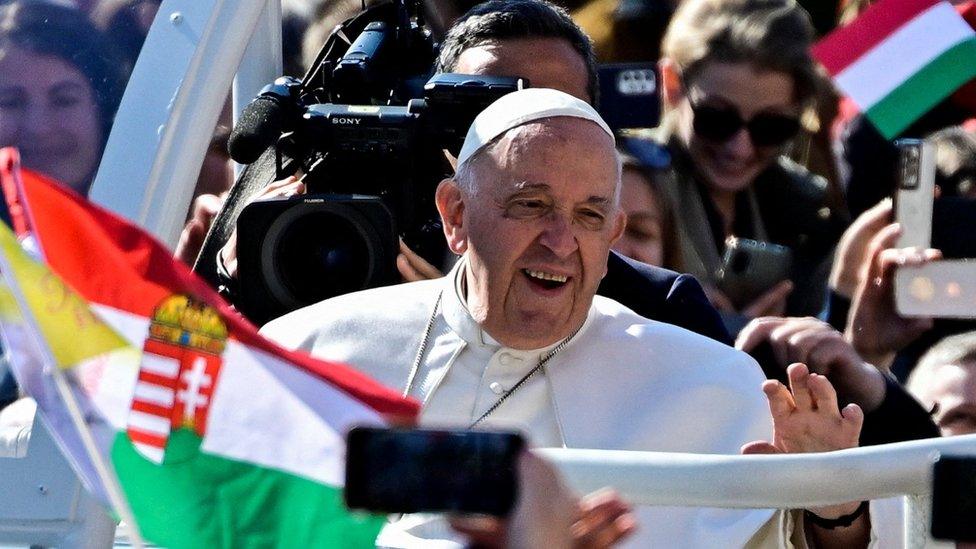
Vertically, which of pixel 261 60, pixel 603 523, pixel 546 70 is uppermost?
pixel 603 523

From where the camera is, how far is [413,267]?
3936 millimetres

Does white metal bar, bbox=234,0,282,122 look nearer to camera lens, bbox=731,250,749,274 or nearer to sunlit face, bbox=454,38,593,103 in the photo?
sunlit face, bbox=454,38,593,103

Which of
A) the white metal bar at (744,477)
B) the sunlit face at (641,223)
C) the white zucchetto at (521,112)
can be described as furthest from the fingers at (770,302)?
the white metal bar at (744,477)

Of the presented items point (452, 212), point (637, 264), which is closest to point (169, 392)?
point (452, 212)

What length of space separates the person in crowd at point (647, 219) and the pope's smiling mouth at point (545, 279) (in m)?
1.18

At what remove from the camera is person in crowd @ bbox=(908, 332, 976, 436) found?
439 cm

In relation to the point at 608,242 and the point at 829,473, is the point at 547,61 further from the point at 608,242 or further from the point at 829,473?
the point at 829,473

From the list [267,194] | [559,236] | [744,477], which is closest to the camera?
[744,477]

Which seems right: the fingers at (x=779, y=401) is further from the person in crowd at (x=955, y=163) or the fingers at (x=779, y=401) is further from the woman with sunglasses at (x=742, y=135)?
the person in crowd at (x=955, y=163)

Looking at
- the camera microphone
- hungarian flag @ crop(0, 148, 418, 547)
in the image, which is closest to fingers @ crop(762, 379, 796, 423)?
hungarian flag @ crop(0, 148, 418, 547)

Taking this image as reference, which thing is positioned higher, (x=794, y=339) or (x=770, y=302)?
(x=794, y=339)

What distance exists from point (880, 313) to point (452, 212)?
1.24m

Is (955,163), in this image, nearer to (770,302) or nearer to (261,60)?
(770,302)

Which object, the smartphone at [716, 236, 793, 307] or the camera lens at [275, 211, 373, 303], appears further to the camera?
the smartphone at [716, 236, 793, 307]
